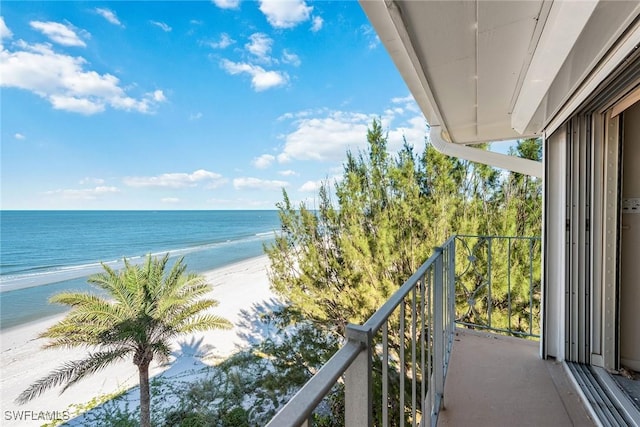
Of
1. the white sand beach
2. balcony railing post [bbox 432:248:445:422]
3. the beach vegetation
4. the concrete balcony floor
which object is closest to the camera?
balcony railing post [bbox 432:248:445:422]

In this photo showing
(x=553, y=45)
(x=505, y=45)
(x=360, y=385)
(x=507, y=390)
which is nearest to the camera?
(x=360, y=385)

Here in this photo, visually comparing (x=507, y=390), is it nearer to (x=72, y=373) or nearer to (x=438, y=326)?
(x=438, y=326)

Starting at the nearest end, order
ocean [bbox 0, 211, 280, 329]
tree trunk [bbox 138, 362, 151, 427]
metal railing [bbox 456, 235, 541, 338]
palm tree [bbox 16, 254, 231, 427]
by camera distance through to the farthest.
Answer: metal railing [bbox 456, 235, 541, 338], palm tree [bbox 16, 254, 231, 427], tree trunk [bbox 138, 362, 151, 427], ocean [bbox 0, 211, 280, 329]

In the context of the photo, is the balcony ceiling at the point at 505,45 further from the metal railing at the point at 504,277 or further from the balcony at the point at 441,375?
the metal railing at the point at 504,277

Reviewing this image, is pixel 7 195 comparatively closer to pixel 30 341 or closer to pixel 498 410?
pixel 30 341

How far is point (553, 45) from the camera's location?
0.96 metres

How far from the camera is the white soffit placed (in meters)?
0.79

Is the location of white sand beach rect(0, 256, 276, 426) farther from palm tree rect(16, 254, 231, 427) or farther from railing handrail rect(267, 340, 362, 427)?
railing handrail rect(267, 340, 362, 427)

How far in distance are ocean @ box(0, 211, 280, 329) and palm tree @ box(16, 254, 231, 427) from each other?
2.45 metres

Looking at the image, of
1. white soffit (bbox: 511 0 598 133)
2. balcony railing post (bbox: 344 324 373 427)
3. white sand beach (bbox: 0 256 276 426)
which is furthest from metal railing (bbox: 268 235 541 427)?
white sand beach (bbox: 0 256 276 426)

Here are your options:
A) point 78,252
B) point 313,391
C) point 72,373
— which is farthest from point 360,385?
point 78,252

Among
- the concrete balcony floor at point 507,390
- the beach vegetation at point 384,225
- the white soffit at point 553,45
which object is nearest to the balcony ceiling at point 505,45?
the white soffit at point 553,45

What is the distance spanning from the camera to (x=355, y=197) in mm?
5180

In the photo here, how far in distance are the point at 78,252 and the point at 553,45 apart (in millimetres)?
25823
